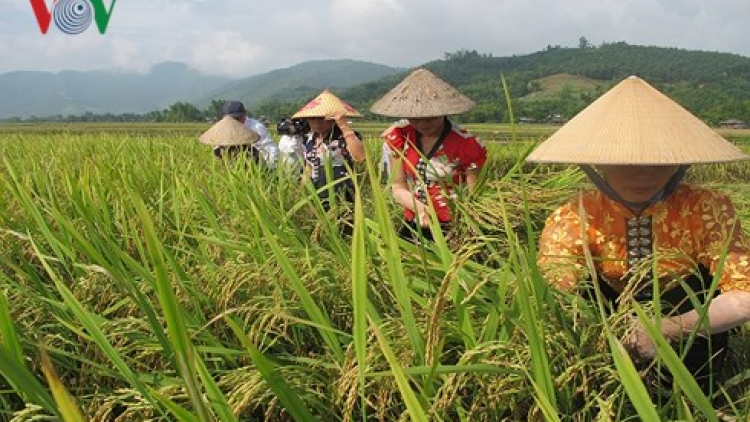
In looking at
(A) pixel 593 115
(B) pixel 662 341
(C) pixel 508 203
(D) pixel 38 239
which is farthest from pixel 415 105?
(B) pixel 662 341

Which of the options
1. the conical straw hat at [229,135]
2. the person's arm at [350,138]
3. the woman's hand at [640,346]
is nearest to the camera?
the woman's hand at [640,346]

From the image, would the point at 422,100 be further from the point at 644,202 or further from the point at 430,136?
the point at 644,202

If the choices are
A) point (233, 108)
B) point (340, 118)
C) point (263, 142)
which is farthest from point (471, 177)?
point (233, 108)

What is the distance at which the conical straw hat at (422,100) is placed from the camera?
9.17ft

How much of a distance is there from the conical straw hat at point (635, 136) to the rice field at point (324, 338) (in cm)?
16

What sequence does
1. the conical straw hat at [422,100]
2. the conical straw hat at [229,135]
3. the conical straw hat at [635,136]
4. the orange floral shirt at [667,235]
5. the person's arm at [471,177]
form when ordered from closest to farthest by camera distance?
1. the conical straw hat at [635,136]
2. the orange floral shirt at [667,235]
3. the person's arm at [471,177]
4. the conical straw hat at [422,100]
5. the conical straw hat at [229,135]

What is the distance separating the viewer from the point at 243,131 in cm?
458

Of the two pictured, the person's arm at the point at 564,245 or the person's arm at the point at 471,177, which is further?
the person's arm at the point at 471,177

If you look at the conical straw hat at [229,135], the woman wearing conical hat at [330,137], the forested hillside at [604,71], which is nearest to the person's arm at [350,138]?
the woman wearing conical hat at [330,137]

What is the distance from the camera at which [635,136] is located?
140 cm

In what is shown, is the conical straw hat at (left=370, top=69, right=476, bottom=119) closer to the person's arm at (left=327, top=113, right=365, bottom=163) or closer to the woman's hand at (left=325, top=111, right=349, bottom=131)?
the person's arm at (left=327, top=113, right=365, bottom=163)

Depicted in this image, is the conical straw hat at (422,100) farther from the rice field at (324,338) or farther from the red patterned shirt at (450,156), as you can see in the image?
the rice field at (324,338)

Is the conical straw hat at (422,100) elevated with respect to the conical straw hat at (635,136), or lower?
elevated

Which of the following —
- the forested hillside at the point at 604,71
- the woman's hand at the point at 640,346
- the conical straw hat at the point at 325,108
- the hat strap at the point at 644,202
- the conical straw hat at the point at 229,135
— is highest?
the forested hillside at the point at 604,71
